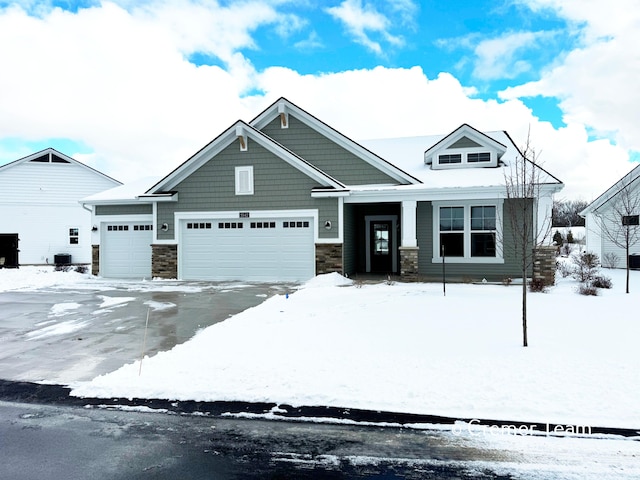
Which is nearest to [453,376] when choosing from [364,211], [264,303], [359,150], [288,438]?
[288,438]

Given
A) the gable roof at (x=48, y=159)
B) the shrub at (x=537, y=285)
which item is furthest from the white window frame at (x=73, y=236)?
the shrub at (x=537, y=285)

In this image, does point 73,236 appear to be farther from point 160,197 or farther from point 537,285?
point 537,285

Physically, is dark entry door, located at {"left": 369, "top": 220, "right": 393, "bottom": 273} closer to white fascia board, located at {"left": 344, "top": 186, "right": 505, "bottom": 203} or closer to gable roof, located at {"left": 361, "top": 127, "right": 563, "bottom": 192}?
gable roof, located at {"left": 361, "top": 127, "right": 563, "bottom": 192}

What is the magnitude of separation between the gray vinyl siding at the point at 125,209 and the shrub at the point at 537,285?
1444cm

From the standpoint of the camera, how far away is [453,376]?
18.5 feet

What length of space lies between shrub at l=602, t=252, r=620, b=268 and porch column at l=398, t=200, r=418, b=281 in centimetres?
1235

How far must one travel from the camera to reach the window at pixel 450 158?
17406 mm

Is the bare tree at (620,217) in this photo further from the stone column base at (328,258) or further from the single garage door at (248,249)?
the single garage door at (248,249)

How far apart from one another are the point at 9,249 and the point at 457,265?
26462 millimetres

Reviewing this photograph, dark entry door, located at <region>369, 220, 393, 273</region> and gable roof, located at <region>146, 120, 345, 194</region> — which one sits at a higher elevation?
gable roof, located at <region>146, 120, 345, 194</region>

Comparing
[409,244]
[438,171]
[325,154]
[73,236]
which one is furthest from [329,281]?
[73,236]

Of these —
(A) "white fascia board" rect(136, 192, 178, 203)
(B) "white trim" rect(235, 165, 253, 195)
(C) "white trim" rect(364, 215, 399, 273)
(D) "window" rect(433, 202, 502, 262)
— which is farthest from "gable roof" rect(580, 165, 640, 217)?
(A) "white fascia board" rect(136, 192, 178, 203)

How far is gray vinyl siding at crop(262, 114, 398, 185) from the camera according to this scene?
16.8m

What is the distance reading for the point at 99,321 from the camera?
962 centimetres
